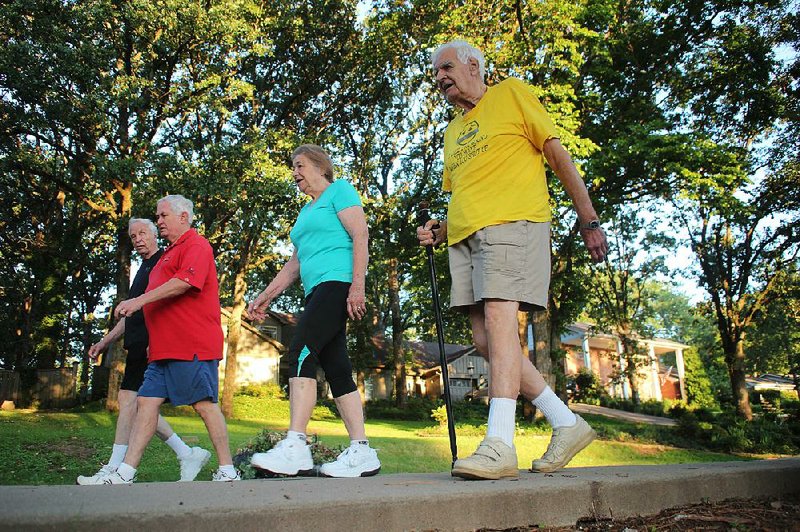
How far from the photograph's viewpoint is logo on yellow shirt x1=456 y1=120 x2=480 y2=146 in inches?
140

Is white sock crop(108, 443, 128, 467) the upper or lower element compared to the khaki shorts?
lower

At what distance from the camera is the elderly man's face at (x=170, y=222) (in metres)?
4.90

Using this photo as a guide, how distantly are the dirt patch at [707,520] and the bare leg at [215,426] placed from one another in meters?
2.88

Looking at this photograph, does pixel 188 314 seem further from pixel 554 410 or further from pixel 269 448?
pixel 554 410

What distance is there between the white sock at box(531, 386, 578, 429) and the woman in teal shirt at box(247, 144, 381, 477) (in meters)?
1.05

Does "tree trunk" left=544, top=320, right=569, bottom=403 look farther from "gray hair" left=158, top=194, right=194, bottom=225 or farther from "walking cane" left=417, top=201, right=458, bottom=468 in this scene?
"walking cane" left=417, top=201, right=458, bottom=468

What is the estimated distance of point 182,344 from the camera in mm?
4469

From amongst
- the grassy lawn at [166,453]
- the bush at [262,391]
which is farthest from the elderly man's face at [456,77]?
the bush at [262,391]

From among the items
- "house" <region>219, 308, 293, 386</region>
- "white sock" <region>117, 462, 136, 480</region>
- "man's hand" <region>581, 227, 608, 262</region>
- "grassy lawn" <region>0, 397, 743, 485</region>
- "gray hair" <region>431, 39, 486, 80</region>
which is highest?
"house" <region>219, 308, 293, 386</region>

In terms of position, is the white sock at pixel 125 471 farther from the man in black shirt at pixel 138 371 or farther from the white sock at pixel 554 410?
the white sock at pixel 554 410

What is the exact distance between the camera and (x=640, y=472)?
3.09m

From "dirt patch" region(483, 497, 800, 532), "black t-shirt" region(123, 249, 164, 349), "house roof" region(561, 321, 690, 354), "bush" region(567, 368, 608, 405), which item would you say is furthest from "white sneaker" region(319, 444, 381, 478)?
"house roof" region(561, 321, 690, 354)

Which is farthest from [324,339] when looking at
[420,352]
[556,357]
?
[420,352]

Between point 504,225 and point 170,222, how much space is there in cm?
285
